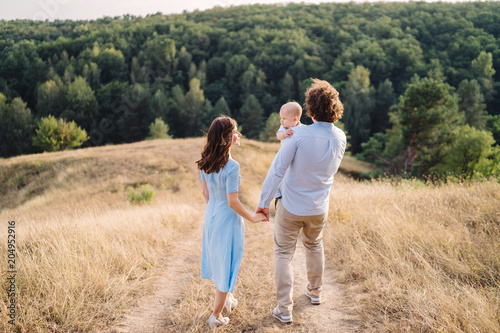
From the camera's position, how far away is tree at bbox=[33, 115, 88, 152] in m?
46.7

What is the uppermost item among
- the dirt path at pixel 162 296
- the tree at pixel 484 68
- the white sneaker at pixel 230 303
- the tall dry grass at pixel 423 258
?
the tree at pixel 484 68

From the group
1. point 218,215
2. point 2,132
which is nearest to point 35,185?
point 218,215

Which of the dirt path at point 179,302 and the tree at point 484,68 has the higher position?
the tree at point 484,68

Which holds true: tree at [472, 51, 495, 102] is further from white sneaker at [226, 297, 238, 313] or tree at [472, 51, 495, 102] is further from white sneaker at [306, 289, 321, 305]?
white sneaker at [226, 297, 238, 313]

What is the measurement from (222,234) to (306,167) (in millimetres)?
1127

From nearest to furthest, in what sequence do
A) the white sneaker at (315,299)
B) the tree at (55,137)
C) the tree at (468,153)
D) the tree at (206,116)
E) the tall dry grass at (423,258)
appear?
the tall dry grass at (423,258) → the white sneaker at (315,299) → the tree at (468,153) → the tree at (55,137) → the tree at (206,116)

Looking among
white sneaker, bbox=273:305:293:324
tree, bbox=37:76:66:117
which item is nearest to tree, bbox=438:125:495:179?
white sneaker, bbox=273:305:293:324

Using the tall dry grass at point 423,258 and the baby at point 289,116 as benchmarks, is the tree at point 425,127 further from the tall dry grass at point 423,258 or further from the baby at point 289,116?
the baby at point 289,116

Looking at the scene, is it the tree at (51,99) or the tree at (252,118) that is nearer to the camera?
the tree at (51,99)

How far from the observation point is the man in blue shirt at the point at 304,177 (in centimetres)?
316

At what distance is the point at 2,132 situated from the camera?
56.1 m

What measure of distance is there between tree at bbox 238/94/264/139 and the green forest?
23 cm

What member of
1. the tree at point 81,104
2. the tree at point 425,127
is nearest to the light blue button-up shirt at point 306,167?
the tree at point 425,127

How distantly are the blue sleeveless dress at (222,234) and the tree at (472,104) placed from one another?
57751 mm
